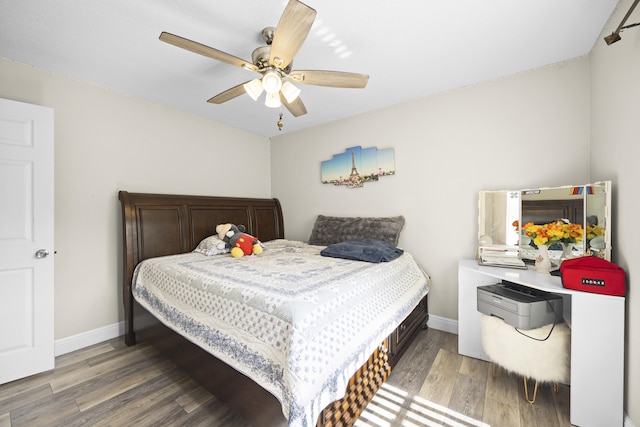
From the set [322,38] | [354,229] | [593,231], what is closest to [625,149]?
[593,231]

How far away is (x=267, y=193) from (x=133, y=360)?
2735mm

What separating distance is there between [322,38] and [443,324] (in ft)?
9.54

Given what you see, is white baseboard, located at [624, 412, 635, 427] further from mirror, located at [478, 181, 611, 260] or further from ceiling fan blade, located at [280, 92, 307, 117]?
ceiling fan blade, located at [280, 92, 307, 117]

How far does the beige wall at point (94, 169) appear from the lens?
7.71 feet

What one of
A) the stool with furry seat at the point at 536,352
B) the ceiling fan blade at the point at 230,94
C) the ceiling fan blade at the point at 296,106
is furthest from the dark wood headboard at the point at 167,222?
the stool with furry seat at the point at 536,352

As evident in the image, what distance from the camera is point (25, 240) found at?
2.00m

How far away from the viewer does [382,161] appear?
315cm

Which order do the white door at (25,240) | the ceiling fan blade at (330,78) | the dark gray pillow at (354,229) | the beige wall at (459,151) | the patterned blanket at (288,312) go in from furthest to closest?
the dark gray pillow at (354,229)
the beige wall at (459,151)
the white door at (25,240)
the ceiling fan blade at (330,78)
the patterned blanket at (288,312)

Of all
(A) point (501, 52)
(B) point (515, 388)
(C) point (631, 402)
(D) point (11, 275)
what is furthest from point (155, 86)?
(C) point (631, 402)

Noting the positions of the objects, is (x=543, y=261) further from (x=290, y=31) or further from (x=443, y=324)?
(x=290, y=31)

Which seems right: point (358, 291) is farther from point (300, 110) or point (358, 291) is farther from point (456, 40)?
point (456, 40)

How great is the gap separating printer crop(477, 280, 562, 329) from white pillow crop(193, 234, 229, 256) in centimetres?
244

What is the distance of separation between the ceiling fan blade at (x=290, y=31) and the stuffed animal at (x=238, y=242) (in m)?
1.75

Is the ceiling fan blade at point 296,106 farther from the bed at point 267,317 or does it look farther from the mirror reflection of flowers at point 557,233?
the mirror reflection of flowers at point 557,233
